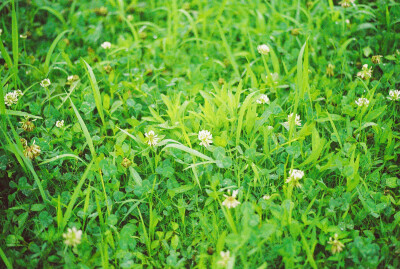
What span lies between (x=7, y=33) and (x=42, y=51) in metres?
0.34

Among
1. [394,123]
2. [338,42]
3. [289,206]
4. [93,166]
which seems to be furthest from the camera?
[338,42]

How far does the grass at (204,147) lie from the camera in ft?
5.81

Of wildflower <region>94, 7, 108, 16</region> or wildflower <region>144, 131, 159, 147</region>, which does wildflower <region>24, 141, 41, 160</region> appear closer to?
wildflower <region>144, 131, 159, 147</region>

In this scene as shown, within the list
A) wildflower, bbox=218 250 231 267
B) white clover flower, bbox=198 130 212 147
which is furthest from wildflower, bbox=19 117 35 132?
wildflower, bbox=218 250 231 267

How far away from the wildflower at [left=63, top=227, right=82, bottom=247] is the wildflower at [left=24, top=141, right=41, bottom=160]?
59 centimetres

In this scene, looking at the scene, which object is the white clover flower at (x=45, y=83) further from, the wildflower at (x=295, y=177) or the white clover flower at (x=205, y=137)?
the wildflower at (x=295, y=177)

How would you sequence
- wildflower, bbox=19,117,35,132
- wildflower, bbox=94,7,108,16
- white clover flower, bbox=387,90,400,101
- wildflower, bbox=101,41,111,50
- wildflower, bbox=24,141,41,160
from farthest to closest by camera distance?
wildflower, bbox=94,7,108,16, wildflower, bbox=101,41,111,50, white clover flower, bbox=387,90,400,101, wildflower, bbox=19,117,35,132, wildflower, bbox=24,141,41,160

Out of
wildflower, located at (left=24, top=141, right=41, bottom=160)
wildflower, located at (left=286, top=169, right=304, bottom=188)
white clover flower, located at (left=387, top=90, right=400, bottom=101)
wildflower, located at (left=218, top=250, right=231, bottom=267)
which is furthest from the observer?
white clover flower, located at (left=387, top=90, right=400, bottom=101)

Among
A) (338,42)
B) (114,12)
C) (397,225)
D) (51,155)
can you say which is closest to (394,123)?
(397,225)

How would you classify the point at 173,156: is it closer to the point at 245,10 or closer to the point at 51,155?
the point at 51,155

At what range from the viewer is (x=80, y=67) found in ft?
8.75

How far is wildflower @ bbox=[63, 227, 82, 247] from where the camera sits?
1.68m

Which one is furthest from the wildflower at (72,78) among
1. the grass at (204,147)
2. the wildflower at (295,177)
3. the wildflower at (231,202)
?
the wildflower at (295,177)

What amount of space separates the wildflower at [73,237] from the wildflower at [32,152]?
0.59 meters
